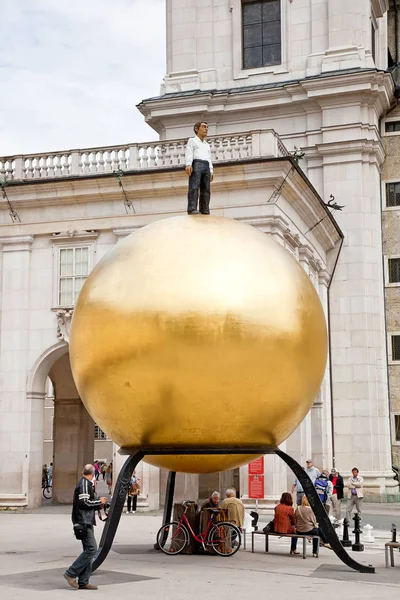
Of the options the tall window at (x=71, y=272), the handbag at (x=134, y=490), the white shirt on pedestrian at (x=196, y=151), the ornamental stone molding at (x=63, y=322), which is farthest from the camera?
the tall window at (x=71, y=272)

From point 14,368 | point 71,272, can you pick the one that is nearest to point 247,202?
point 71,272

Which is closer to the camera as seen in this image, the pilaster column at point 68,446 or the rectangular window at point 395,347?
the pilaster column at point 68,446

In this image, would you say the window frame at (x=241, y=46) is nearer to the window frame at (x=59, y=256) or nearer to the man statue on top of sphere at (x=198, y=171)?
the window frame at (x=59, y=256)

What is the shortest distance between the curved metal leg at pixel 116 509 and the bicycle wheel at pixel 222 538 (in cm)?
252

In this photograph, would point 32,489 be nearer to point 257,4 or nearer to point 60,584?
point 60,584

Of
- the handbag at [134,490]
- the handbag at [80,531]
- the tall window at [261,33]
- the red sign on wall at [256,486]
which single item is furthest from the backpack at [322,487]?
the tall window at [261,33]

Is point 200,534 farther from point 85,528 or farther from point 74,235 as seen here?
point 74,235

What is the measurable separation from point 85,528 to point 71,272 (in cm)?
1702

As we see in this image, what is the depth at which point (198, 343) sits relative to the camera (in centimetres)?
1273

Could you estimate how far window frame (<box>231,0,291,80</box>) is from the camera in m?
40.1

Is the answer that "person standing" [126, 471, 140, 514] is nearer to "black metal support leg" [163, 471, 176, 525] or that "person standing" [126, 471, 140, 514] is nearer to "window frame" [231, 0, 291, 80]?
"black metal support leg" [163, 471, 176, 525]

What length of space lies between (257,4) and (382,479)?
21657mm

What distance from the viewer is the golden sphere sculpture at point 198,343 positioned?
12.8 meters

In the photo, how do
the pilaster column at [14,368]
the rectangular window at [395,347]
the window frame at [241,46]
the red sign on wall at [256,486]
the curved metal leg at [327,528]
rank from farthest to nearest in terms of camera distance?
1. the window frame at [241,46]
2. the rectangular window at [395,347]
3. the pilaster column at [14,368]
4. the red sign on wall at [256,486]
5. the curved metal leg at [327,528]
